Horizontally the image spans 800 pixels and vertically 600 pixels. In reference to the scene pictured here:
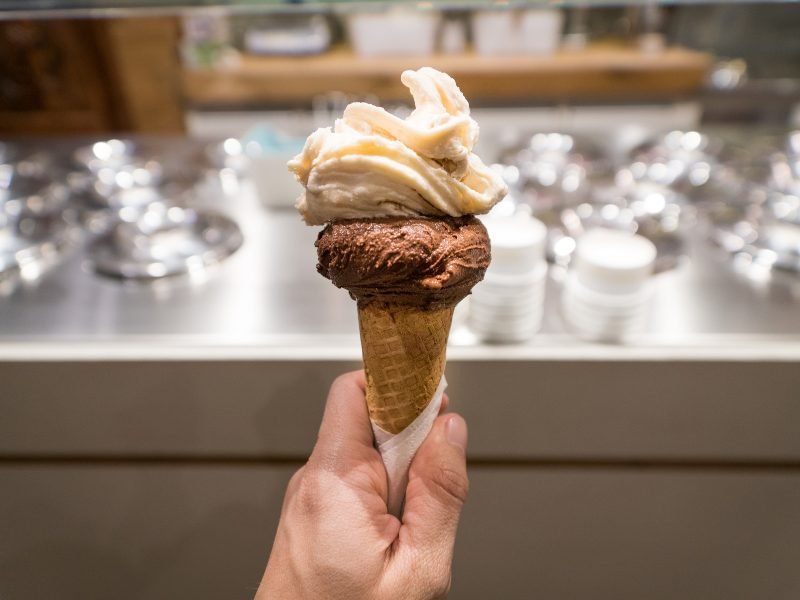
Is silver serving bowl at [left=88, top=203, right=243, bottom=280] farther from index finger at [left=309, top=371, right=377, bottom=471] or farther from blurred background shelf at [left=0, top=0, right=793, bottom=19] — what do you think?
index finger at [left=309, top=371, right=377, bottom=471]

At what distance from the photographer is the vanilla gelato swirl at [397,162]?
945mm

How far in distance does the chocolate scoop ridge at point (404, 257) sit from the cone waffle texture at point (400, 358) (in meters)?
0.04

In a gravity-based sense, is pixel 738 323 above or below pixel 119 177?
below

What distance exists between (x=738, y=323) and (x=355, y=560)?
121cm

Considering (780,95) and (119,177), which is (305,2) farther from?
(780,95)

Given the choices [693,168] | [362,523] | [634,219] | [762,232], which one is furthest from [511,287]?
[693,168]

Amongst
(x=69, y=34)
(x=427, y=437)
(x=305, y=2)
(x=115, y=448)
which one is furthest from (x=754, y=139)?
(x=69, y=34)

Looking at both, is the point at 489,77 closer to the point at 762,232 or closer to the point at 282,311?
the point at 762,232

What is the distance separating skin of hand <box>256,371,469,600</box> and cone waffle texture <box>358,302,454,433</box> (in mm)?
56

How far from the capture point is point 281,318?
1.62 metres

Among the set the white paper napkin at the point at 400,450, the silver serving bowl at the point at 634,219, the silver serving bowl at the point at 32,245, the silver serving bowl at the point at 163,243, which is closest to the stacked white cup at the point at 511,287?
the silver serving bowl at the point at 634,219

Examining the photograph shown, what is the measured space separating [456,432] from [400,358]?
19 cm

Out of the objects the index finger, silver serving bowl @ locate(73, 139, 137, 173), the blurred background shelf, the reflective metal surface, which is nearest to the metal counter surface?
the reflective metal surface

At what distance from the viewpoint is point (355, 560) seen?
0.94 metres
